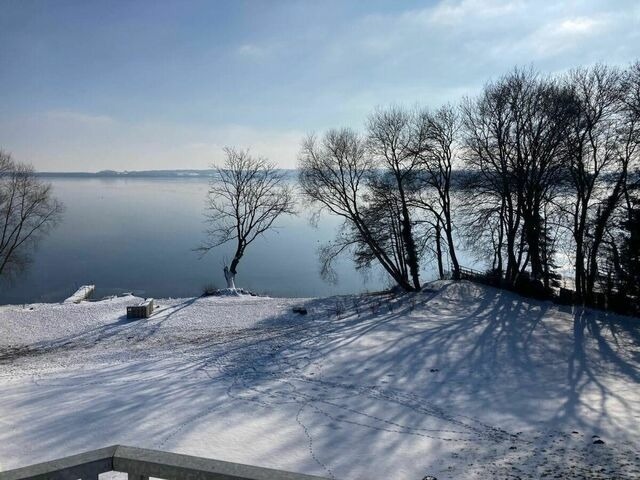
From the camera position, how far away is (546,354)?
1419cm

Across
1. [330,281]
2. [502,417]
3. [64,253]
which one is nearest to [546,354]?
[502,417]

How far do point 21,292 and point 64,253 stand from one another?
435 inches

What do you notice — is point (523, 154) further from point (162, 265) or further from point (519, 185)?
point (162, 265)

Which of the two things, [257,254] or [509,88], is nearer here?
[509,88]

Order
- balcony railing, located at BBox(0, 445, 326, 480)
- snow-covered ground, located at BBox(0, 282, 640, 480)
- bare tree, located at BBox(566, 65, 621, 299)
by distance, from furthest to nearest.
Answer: bare tree, located at BBox(566, 65, 621, 299)
snow-covered ground, located at BBox(0, 282, 640, 480)
balcony railing, located at BBox(0, 445, 326, 480)

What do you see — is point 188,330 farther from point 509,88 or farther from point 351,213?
point 509,88

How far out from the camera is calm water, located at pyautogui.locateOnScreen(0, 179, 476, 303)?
30.6 m

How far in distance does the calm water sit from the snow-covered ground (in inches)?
428

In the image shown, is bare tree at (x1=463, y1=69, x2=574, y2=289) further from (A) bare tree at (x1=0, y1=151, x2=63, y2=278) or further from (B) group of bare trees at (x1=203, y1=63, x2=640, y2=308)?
(A) bare tree at (x1=0, y1=151, x2=63, y2=278)

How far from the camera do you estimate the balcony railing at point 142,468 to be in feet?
7.18

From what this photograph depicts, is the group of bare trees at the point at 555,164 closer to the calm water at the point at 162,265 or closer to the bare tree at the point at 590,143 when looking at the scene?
the bare tree at the point at 590,143

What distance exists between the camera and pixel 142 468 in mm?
2348

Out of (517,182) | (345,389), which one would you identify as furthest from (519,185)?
(345,389)

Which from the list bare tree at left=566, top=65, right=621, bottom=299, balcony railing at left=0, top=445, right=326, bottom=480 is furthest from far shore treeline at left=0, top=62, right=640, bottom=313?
balcony railing at left=0, top=445, right=326, bottom=480
